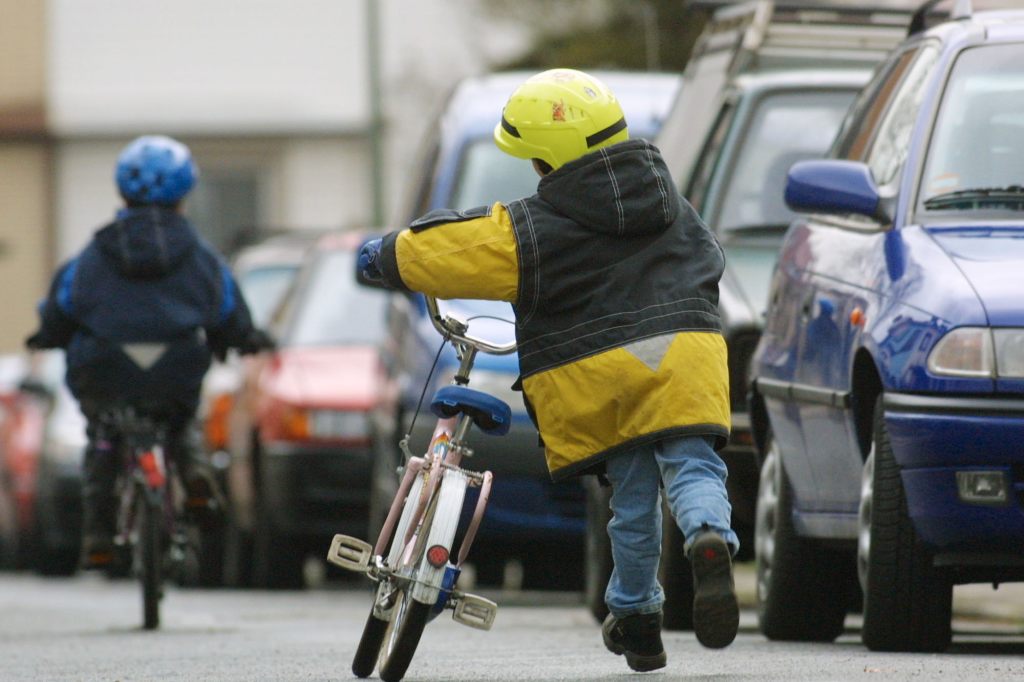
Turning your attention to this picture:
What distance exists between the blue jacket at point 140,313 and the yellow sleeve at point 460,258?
4.25m

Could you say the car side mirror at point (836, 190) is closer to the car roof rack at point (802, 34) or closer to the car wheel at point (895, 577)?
the car wheel at point (895, 577)

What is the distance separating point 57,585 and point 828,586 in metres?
9.93

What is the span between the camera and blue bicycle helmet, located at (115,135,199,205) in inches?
420

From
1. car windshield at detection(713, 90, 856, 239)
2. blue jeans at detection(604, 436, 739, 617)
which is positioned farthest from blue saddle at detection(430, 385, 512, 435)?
car windshield at detection(713, 90, 856, 239)

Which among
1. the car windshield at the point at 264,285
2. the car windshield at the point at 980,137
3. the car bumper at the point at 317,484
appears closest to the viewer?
the car windshield at the point at 980,137

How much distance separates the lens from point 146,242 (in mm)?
10547

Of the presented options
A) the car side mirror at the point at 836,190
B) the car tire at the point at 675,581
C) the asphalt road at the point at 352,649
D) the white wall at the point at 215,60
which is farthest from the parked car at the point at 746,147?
the white wall at the point at 215,60

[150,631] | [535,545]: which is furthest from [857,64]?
[150,631]

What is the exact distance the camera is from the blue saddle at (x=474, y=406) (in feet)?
22.1

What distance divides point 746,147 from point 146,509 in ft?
8.69

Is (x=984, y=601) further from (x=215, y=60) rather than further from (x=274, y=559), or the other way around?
(x=215, y=60)

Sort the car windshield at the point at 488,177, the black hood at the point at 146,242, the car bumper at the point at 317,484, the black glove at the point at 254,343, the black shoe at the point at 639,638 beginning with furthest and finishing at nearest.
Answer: the car bumper at the point at 317,484 → the car windshield at the point at 488,177 → the black glove at the point at 254,343 → the black hood at the point at 146,242 → the black shoe at the point at 639,638

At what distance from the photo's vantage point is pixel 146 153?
10.7 meters

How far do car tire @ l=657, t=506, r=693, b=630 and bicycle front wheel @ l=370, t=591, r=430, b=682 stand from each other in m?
3.01
